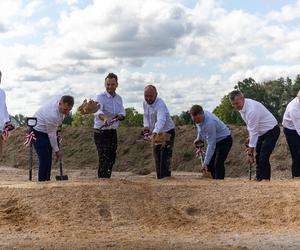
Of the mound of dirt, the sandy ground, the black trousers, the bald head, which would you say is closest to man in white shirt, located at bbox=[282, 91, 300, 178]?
the sandy ground

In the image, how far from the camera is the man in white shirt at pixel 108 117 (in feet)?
32.6

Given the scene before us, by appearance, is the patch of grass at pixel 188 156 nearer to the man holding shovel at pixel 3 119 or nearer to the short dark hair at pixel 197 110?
the short dark hair at pixel 197 110

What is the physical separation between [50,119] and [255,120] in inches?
122

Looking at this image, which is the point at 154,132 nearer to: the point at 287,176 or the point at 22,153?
the point at 287,176

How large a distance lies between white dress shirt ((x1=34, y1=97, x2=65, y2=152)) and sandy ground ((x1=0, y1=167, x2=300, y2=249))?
1097 millimetres

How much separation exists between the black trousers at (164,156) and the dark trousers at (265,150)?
1.37 meters

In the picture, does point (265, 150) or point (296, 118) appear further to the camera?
point (296, 118)

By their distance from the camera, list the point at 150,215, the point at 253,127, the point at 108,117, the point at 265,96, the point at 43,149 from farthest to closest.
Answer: the point at 265,96 < the point at 108,117 < the point at 43,149 < the point at 253,127 < the point at 150,215

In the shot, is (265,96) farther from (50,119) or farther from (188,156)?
(50,119)

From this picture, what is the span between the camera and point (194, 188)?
8.57 m

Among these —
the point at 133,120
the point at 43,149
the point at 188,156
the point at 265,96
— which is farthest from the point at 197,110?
the point at 265,96

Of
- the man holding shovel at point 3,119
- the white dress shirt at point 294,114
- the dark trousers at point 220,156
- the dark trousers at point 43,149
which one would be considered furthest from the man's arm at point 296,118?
the man holding shovel at point 3,119

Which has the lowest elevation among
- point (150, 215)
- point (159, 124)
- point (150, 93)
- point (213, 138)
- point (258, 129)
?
point (150, 215)

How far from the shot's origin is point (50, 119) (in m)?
9.54
